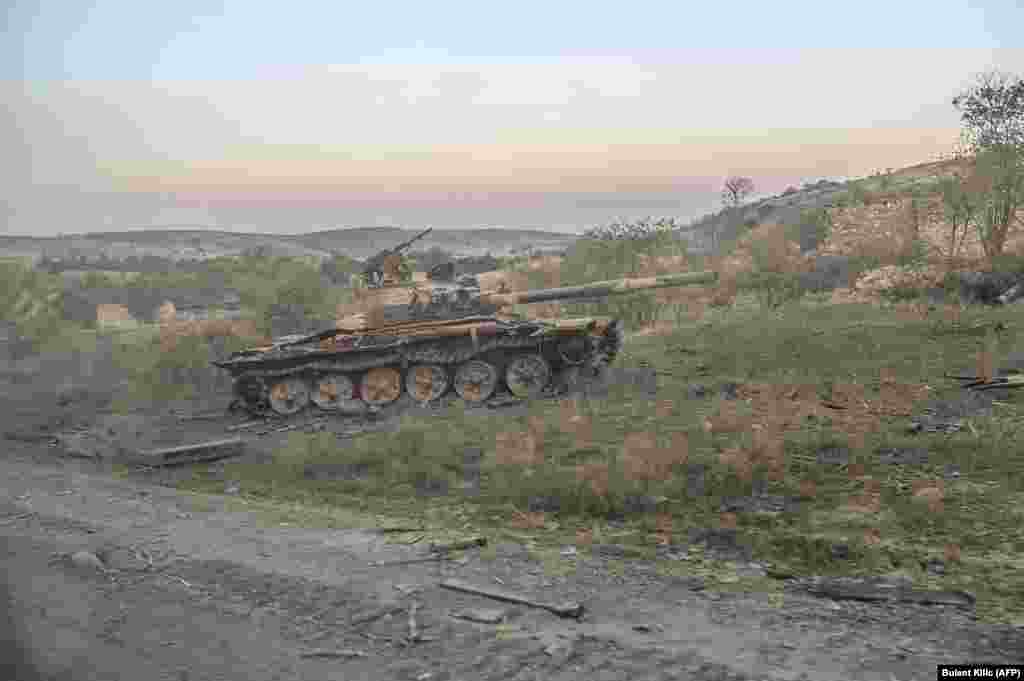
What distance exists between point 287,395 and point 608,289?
619cm

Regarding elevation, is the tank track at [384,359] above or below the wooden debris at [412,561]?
above

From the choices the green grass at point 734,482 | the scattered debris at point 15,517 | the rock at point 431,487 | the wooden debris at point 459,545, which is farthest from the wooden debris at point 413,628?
the scattered debris at point 15,517

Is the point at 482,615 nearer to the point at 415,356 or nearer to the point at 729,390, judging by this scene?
the point at 729,390

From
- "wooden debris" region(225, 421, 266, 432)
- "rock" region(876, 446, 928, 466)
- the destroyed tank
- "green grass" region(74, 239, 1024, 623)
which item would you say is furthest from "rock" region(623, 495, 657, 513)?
"wooden debris" region(225, 421, 266, 432)

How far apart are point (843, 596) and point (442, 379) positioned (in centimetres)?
939

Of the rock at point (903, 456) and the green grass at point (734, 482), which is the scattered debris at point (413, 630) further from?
the rock at point (903, 456)

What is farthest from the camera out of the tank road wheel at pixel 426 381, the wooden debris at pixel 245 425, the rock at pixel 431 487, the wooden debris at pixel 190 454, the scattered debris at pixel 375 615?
the tank road wheel at pixel 426 381

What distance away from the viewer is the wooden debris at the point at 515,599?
18.1ft

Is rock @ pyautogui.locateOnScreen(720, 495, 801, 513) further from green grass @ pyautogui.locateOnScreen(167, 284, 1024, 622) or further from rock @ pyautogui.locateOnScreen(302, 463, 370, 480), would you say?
rock @ pyautogui.locateOnScreen(302, 463, 370, 480)

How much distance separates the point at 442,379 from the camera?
1424cm

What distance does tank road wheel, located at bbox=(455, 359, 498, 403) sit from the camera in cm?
1402

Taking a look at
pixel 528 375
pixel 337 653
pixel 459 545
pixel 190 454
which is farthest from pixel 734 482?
pixel 190 454

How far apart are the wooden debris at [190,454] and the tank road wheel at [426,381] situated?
3.54 metres

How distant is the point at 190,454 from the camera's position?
37.4 ft
